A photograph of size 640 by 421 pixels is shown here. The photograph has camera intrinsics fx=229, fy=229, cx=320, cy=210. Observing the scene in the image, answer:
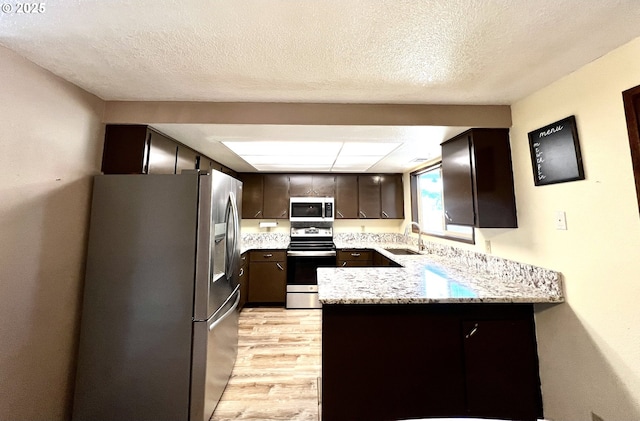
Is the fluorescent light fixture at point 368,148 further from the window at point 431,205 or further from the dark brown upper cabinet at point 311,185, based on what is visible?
the dark brown upper cabinet at point 311,185

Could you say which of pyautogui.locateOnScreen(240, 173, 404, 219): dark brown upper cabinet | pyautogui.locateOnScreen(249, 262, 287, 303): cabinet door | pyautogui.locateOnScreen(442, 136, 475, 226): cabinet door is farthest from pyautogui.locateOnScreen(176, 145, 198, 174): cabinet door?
pyautogui.locateOnScreen(442, 136, 475, 226): cabinet door

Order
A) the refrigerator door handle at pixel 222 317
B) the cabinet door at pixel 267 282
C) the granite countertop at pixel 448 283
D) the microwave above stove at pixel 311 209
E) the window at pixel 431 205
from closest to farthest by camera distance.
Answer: the granite countertop at pixel 448 283, the refrigerator door handle at pixel 222 317, the window at pixel 431 205, the cabinet door at pixel 267 282, the microwave above stove at pixel 311 209

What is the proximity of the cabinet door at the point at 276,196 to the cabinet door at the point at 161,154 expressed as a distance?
5.86 feet

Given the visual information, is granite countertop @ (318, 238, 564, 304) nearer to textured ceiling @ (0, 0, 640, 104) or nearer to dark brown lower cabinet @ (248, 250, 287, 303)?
textured ceiling @ (0, 0, 640, 104)

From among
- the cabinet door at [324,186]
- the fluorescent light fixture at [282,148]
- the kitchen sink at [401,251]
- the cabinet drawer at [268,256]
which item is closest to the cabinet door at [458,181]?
the fluorescent light fixture at [282,148]

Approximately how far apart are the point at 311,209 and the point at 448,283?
2.43m

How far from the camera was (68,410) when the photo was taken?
1451mm

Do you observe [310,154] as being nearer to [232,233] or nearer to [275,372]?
[232,233]

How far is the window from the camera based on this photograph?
2.66 metres

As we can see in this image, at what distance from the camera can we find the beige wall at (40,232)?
46.3 inches

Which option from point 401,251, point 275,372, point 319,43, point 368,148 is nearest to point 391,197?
point 401,251

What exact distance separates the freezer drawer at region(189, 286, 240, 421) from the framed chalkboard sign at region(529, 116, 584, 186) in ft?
7.60

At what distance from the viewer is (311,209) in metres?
3.75

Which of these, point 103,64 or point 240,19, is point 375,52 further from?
point 103,64
